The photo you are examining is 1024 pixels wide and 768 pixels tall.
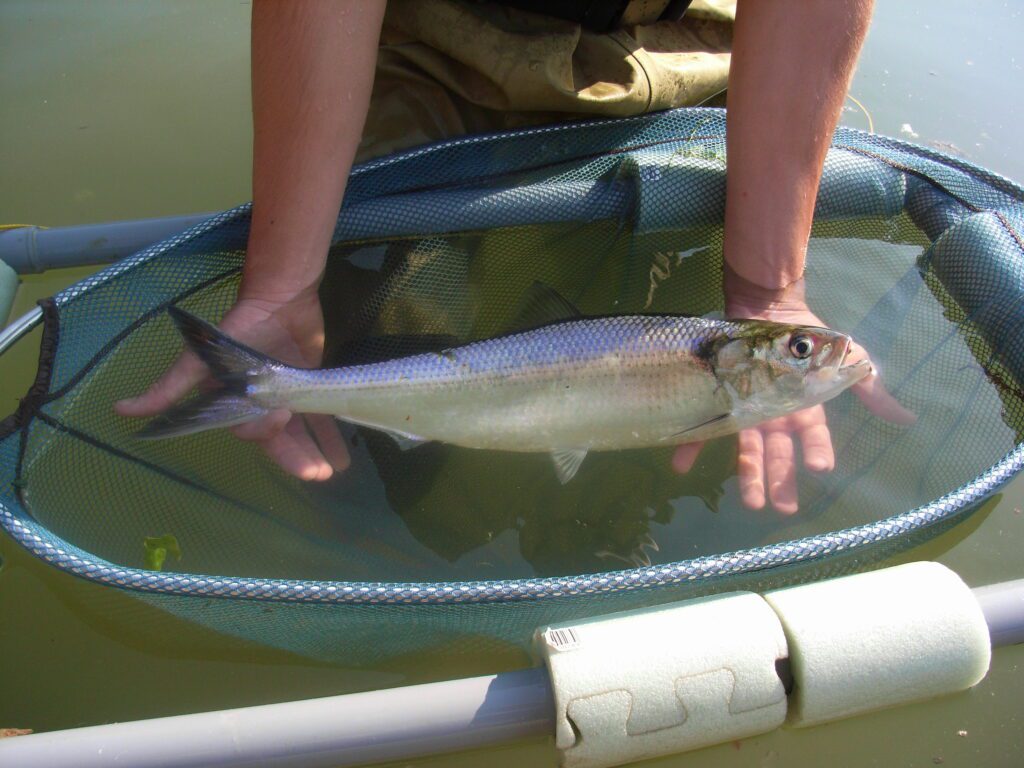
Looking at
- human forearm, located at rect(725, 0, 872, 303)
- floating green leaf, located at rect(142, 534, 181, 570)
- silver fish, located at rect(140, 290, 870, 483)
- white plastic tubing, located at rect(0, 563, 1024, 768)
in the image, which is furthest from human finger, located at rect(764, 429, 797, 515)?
floating green leaf, located at rect(142, 534, 181, 570)

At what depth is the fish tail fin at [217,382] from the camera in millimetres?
1883

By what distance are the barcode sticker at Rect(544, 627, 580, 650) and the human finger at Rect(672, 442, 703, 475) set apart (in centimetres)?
92

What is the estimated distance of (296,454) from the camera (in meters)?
2.09

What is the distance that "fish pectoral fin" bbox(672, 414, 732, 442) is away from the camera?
2037 millimetres

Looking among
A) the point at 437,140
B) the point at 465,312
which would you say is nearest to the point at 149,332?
the point at 465,312

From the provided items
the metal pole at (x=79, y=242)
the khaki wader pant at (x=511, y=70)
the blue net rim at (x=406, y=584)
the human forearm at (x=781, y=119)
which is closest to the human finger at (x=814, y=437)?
the human forearm at (x=781, y=119)

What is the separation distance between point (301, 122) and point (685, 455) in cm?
146

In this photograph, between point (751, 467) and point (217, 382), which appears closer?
point (217, 382)

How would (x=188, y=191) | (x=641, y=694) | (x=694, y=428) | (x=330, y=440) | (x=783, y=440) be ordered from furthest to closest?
(x=188, y=191) → (x=330, y=440) → (x=783, y=440) → (x=694, y=428) → (x=641, y=694)

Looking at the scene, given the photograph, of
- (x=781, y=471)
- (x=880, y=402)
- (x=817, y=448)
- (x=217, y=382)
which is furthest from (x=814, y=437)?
(x=217, y=382)

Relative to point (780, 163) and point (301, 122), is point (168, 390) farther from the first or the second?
point (780, 163)

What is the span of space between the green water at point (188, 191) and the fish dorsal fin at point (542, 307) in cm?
99

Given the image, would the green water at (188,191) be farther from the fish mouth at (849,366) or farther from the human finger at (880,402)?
the fish mouth at (849,366)

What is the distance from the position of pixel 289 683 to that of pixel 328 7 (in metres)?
1.84
